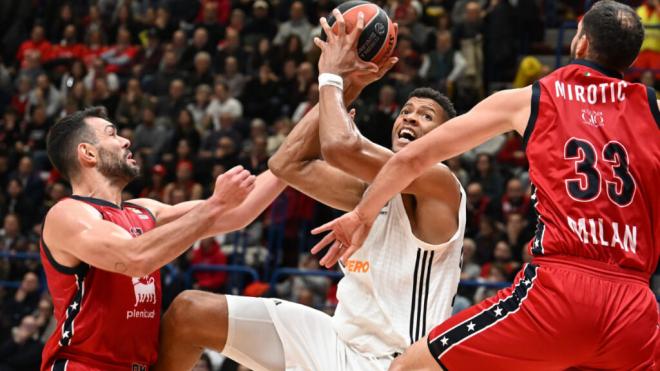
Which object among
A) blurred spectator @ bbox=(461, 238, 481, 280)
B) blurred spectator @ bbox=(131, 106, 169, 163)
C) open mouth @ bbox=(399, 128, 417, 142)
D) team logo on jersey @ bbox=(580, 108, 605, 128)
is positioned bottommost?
blurred spectator @ bbox=(461, 238, 481, 280)

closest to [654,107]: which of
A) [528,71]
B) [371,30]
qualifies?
[371,30]

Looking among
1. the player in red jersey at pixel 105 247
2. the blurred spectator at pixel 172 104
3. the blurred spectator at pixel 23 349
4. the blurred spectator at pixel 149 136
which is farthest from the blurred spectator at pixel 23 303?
the player in red jersey at pixel 105 247

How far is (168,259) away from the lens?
5.01 meters

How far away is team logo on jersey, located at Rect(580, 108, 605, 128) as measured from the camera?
4.42 m

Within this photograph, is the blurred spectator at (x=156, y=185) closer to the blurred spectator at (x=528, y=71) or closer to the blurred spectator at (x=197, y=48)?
the blurred spectator at (x=197, y=48)

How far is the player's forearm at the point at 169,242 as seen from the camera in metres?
4.97

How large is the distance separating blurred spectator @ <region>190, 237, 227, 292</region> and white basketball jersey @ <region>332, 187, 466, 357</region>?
6.97 metres

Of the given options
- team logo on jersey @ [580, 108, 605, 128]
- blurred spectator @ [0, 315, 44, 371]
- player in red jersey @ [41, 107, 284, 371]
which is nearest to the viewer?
team logo on jersey @ [580, 108, 605, 128]

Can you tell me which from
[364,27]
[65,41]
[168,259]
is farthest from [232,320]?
[65,41]

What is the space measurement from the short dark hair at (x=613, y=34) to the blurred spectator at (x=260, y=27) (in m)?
12.0

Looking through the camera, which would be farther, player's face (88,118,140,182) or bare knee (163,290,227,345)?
player's face (88,118,140,182)

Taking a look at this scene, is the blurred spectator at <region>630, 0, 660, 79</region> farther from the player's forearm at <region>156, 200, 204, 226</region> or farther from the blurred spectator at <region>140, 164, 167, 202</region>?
the player's forearm at <region>156, 200, 204, 226</region>

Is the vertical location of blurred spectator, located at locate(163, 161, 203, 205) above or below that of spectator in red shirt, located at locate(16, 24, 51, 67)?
below

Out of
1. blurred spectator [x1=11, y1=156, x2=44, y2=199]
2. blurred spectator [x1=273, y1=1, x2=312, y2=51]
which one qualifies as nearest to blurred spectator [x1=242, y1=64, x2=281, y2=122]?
blurred spectator [x1=273, y1=1, x2=312, y2=51]
